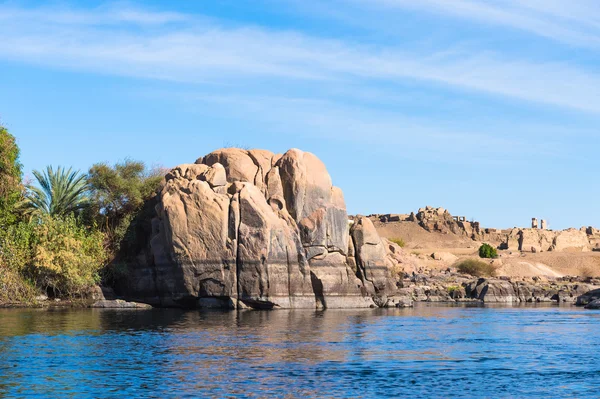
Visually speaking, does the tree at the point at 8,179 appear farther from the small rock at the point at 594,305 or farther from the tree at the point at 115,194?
the small rock at the point at 594,305

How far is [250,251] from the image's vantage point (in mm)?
52094

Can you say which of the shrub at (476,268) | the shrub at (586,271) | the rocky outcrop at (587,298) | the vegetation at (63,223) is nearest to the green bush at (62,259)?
the vegetation at (63,223)

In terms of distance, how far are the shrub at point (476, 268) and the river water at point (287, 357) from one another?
6585 cm

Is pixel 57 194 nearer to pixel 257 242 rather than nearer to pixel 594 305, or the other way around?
pixel 257 242

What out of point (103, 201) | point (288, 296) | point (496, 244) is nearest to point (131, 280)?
point (103, 201)

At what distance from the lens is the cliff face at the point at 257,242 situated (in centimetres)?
5234

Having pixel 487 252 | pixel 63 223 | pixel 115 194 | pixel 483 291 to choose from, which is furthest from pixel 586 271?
pixel 63 223

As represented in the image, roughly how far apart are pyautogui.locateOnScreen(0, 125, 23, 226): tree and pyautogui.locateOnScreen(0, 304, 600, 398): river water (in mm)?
12415

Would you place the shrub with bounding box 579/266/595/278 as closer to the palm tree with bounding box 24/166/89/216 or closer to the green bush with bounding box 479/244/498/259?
the green bush with bounding box 479/244/498/259

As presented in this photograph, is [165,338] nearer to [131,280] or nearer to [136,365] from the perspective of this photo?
→ [136,365]

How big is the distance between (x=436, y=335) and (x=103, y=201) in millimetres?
33817

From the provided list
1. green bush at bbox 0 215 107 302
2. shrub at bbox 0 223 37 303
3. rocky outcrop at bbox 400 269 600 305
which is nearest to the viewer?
shrub at bbox 0 223 37 303

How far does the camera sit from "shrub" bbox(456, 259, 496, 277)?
11112 centimetres

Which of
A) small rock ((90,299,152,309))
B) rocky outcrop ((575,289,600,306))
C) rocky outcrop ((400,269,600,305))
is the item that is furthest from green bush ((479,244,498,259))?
small rock ((90,299,152,309))
